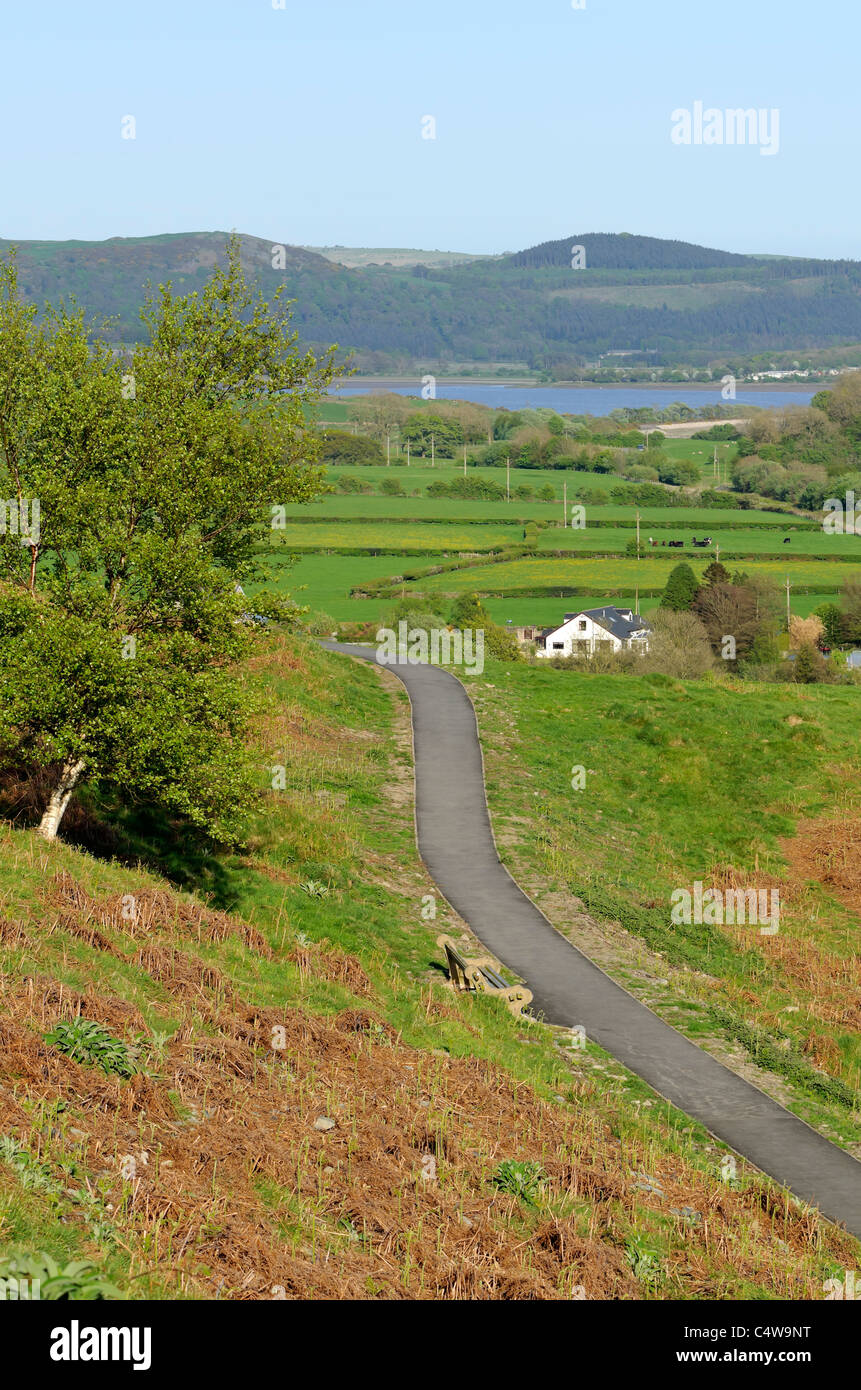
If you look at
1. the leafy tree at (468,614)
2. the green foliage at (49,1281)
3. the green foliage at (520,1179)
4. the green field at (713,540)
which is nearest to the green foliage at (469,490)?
the green field at (713,540)

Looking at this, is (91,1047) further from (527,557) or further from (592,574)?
(527,557)

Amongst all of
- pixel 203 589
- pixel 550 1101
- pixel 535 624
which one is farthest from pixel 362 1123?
pixel 535 624

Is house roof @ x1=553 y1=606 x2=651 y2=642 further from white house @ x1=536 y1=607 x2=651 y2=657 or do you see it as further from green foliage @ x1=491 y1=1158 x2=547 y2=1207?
green foliage @ x1=491 y1=1158 x2=547 y2=1207

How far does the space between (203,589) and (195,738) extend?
10.0ft

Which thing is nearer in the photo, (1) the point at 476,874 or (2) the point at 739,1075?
(2) the point at 739,1075

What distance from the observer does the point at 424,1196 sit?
1514cm

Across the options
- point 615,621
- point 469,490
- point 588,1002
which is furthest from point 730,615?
point 469,490

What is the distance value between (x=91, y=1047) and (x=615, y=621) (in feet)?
312

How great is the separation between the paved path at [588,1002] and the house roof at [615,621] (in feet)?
211

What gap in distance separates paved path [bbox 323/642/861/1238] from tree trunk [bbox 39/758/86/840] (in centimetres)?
904

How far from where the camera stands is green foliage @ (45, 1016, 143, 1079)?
1562 cm

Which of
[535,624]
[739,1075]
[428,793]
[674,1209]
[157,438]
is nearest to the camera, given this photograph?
[674,1209]

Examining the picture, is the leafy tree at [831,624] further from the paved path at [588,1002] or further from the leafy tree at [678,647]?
the paved path at [588,1002]

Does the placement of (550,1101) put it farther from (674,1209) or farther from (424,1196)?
(424,1196)
